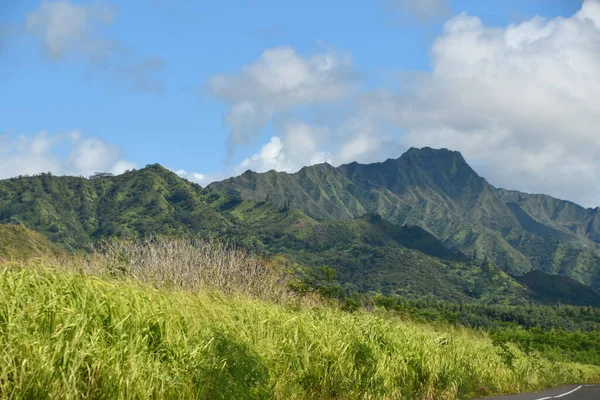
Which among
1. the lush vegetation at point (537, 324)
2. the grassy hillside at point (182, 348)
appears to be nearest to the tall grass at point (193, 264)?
the lush vegetation at point (537, 324)

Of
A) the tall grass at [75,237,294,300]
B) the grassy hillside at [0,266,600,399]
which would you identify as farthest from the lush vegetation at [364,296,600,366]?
the grassy hillside at [0,266,600,399]

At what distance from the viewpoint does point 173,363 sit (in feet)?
29.3

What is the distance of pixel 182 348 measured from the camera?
Result: 941 cm

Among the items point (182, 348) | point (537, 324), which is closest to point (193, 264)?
point (182, 348)

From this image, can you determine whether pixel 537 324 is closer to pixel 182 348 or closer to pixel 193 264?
pixel 193 264

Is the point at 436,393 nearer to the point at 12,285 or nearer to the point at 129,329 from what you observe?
the point at 129,329

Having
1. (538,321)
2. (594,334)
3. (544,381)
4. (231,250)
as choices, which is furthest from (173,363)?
(538,321)

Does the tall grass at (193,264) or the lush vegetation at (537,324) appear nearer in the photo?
the tall grass at (193,264)

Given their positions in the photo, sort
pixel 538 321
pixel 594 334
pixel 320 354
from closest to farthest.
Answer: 1. pixel 320 354
2. pixel 594 334
3. pixel 538 321

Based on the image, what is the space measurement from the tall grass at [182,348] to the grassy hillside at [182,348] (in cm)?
2

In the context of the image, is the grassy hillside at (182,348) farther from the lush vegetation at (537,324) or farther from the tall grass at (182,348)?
the lush vegetation at (537,324)

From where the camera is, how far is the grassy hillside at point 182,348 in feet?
24.3

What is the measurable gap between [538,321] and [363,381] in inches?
5432

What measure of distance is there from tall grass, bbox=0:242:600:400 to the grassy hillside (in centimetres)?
2
